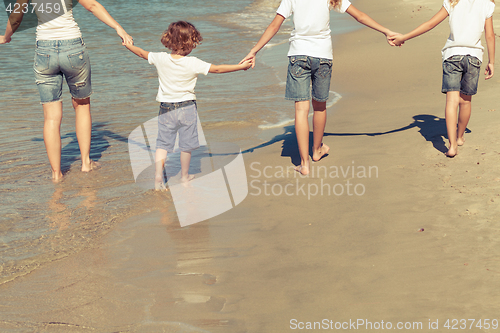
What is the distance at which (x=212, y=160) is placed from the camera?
510 cm

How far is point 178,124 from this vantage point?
14.2 ft

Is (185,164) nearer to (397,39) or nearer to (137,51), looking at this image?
(137,51)

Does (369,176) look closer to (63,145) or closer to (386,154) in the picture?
(386,154)

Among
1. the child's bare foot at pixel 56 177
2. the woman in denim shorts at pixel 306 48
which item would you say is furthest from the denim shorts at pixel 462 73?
the child's bare foot at pixel 56 177

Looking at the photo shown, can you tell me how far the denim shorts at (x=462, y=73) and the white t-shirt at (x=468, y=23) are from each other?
5 cm

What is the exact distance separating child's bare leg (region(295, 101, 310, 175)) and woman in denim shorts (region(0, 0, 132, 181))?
168 cm

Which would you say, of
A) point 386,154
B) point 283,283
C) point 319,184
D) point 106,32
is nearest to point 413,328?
point 283,283

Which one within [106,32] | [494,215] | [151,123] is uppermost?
[494,215]

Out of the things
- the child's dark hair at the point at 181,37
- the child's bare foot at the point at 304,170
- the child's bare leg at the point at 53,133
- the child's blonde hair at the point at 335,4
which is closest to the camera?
the child's dark hair at the point at 181,37

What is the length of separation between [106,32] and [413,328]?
14.0 metres

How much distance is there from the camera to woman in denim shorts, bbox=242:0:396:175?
13.9 feet

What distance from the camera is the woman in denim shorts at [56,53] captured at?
14.0 feet

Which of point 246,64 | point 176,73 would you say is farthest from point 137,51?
point 246,64

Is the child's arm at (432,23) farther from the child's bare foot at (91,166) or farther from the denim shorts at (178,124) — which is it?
the child's bare foot at (91,166)
